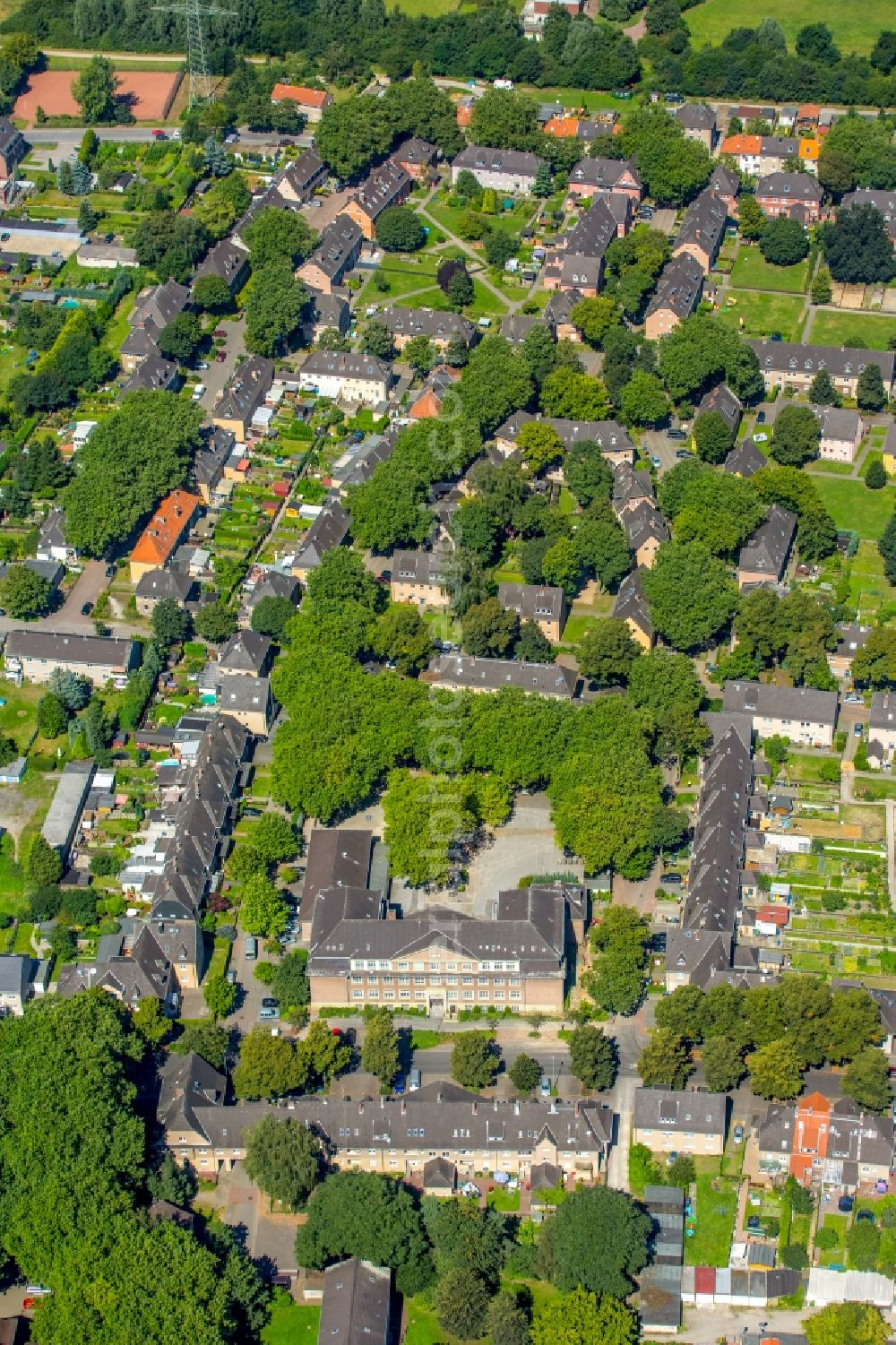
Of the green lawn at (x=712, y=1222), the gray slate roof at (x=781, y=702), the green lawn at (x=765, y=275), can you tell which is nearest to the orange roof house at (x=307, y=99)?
the green lawn at (x=765, y=275)

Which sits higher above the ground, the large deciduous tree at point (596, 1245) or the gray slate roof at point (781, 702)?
the gray slate roof at point (781, 702)

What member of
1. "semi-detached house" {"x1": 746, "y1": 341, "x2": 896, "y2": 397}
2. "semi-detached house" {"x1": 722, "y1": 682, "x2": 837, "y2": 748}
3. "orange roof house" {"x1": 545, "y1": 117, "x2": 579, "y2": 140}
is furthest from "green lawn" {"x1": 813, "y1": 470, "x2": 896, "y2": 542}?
"orange roof house" {"x1": 545, "y1": 117, "x2": 579, "y2": 140}

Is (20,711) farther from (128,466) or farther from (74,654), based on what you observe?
(128,466)

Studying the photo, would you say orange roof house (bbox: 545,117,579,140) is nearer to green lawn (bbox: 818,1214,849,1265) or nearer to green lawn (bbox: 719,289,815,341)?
green lawn (bbox: 719,289,815,341)

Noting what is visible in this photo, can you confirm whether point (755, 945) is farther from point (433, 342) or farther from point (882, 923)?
point (433, 342)

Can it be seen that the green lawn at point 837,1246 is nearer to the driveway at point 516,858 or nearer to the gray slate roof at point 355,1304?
the gray slate roof at point 355,1304

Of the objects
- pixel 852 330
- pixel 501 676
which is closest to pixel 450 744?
pixel 501 676

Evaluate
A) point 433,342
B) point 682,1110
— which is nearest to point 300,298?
point 433,342
